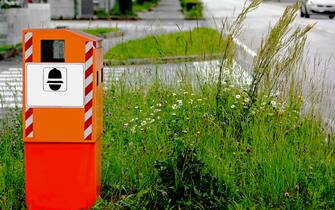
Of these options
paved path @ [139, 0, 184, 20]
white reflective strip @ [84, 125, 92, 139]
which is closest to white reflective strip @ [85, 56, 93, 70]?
white reflective strip @ [84, 125, 92, 139]

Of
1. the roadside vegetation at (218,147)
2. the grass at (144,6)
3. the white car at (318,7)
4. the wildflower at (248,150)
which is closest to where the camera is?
the roadside vegetation at (218,147)

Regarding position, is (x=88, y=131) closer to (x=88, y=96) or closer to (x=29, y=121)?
(x=88, y=96)

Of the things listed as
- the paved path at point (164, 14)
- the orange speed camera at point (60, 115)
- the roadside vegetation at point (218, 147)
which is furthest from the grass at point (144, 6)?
the orange speed camera at point (60, 115)

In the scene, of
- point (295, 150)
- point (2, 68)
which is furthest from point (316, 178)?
point (2, 68)

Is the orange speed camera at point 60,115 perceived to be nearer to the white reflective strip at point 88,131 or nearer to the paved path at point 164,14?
the white reflective strip at point 88,131

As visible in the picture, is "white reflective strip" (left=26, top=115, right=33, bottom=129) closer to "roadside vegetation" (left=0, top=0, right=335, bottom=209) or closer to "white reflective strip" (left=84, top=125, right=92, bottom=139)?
"white reflective strip" (left=84, top=125, right=92, bottom=139)

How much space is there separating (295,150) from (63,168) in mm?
1824

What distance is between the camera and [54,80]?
218 inches

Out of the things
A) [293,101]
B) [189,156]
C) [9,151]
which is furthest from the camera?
[293,101]

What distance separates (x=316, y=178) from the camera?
19.0 feet

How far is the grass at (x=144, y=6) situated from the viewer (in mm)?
53181

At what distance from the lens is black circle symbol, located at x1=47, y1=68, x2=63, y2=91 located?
18.2 ft

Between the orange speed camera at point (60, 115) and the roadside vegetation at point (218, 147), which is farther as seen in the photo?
the roadside vegetation at point (218, 147)

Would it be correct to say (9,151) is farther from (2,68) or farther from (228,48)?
(2,68)
